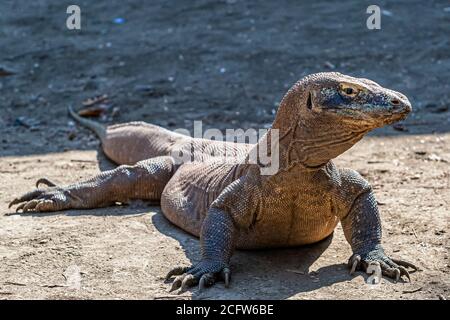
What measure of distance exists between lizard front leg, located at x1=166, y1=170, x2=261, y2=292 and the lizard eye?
31.4 inches

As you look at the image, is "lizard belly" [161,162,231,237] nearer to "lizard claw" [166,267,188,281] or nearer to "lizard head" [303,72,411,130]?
"lizard claw" [166,267,188,281]

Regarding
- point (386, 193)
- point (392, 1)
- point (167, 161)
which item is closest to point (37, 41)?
point (392, 1)

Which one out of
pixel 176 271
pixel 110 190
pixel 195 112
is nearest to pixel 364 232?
pixel 176 271

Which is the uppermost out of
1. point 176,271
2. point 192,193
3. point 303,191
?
point 303,191

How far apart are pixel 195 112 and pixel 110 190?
121 inches

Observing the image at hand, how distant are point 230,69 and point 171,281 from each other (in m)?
6.02

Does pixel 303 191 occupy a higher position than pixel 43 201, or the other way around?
pixel 303 191

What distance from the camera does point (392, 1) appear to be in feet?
39.8

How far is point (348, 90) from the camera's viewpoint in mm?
4039

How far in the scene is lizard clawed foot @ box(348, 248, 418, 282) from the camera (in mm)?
4340

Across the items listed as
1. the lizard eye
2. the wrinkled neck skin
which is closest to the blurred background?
the wrinkled neck skin

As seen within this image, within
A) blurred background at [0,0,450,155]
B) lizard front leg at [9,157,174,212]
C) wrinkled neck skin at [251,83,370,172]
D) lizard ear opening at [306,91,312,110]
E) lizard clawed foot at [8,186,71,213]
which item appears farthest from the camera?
blurred background at [0,0,450,155]

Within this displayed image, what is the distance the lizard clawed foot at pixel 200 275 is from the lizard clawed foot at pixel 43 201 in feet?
6.05

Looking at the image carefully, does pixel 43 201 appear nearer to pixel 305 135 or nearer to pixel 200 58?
pixel 305 135
